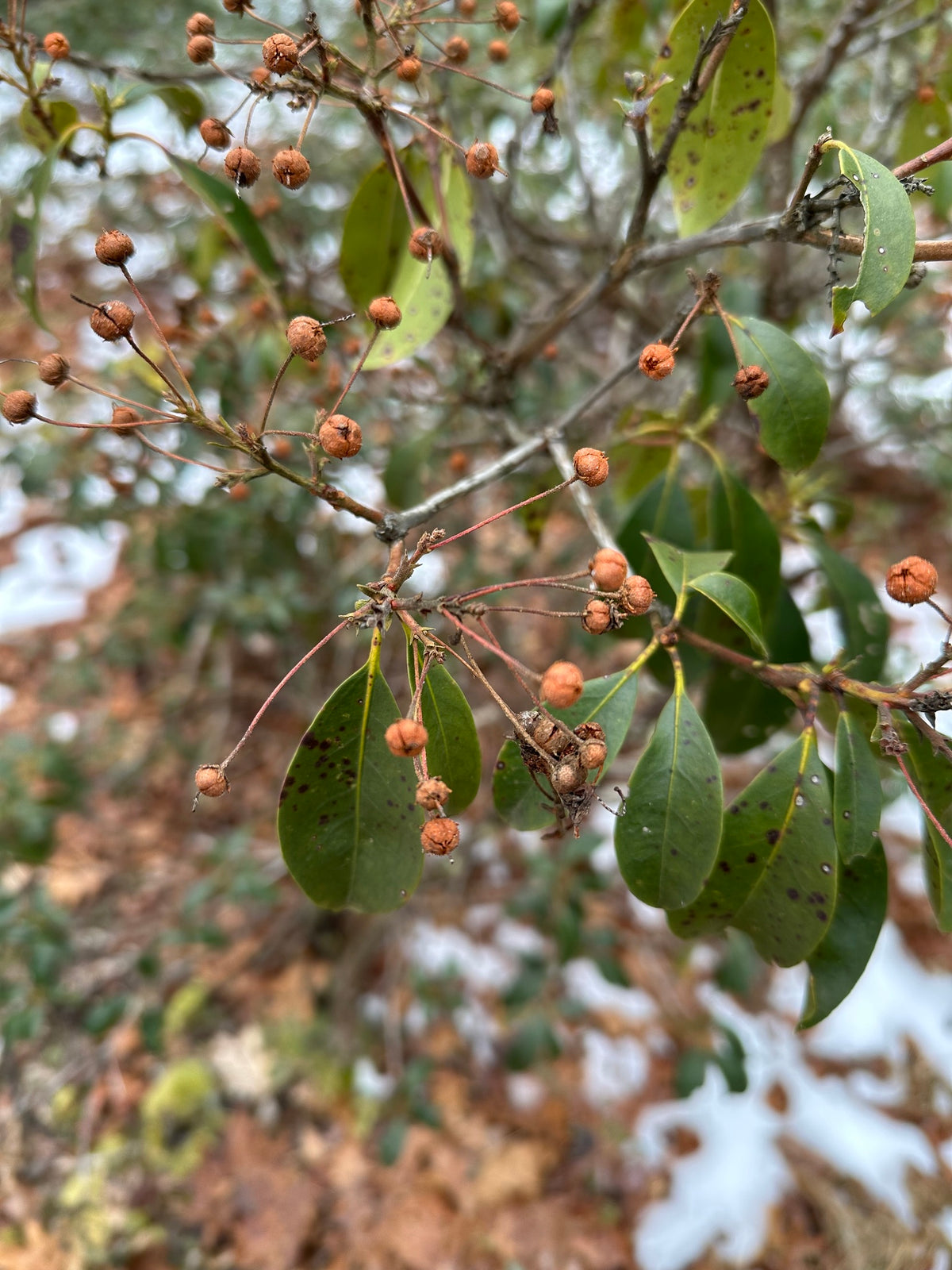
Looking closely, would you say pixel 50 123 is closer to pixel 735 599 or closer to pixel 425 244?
pixel 425 244

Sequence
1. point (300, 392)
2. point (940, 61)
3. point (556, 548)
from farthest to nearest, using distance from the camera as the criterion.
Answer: point (556, 548) < point (300, 392) < point (940, 61)

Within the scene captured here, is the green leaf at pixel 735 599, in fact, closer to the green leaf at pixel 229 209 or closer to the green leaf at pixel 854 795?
the green leaf at pixel 854 795

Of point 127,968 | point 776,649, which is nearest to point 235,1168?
point 127,968

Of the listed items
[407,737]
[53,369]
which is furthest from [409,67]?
[407,737]

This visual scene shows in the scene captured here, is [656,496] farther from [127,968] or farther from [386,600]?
[127,968]

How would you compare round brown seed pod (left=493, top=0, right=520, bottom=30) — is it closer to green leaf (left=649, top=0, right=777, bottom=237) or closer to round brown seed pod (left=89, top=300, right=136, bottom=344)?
green leaf (left=649, top=0, right=777, bottom=237)

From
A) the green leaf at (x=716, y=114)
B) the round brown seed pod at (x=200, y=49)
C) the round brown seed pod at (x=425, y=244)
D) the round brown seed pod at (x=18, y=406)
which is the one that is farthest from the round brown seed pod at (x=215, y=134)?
Answer: the green leaf at (x=716, y=114)
